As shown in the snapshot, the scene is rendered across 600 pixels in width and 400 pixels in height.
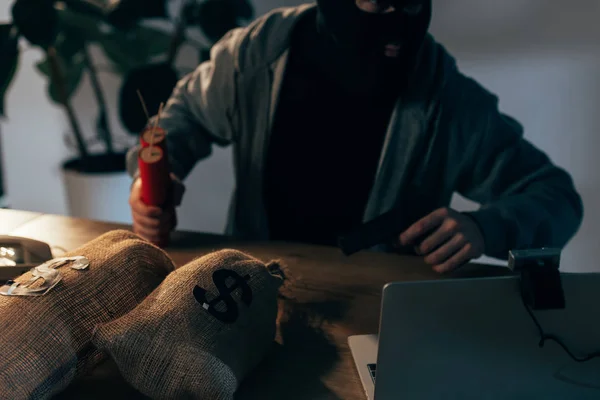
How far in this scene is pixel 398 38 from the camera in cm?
111

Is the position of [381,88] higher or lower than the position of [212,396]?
higher

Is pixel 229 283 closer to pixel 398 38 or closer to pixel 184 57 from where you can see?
pixel 398 38

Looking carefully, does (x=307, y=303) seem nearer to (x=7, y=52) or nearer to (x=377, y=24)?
(x=377, y=24)

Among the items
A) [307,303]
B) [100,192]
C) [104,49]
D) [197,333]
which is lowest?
[100,192]

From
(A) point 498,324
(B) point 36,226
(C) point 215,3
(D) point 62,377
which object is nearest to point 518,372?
(A) point 498,324

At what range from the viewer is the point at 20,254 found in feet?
2.86

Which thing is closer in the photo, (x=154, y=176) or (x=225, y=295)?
(x=225, y=295)

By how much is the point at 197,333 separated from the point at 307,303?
0.27 meters

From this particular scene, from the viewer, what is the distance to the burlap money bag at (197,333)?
608 mm

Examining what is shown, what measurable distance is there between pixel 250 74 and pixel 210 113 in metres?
0.13

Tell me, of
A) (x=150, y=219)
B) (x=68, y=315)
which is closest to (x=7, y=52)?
(x=150, y=219)

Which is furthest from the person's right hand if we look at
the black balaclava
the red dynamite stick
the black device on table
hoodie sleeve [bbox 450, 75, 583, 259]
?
hoodie sleeve [bbox 450, 75, 583, 259]

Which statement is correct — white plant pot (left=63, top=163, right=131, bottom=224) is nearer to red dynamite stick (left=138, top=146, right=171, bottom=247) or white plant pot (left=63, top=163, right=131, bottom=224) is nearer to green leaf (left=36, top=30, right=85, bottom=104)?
green leaf (left=36, top=30, right=85, bottom=104)


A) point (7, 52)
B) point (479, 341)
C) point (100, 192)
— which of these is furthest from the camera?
point (100, 192)
